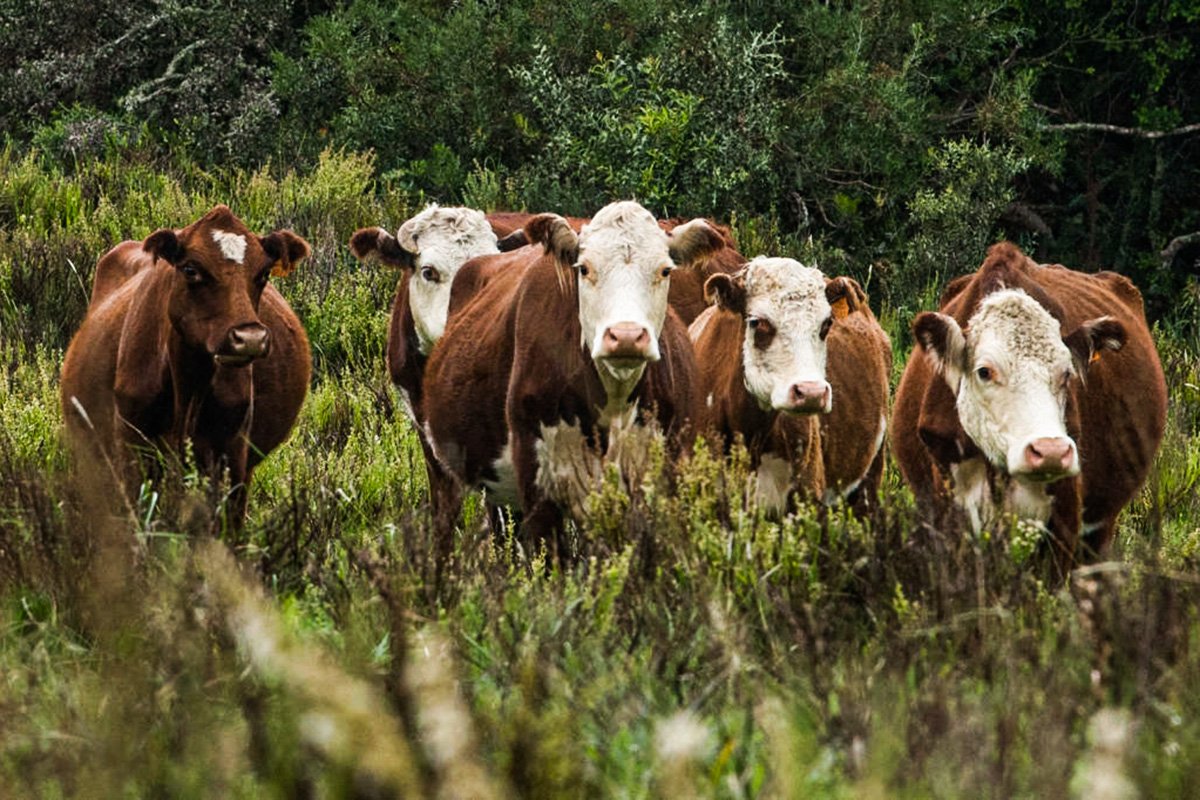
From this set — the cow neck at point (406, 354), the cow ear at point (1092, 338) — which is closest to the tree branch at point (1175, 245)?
the cow neck at point (406, 354)

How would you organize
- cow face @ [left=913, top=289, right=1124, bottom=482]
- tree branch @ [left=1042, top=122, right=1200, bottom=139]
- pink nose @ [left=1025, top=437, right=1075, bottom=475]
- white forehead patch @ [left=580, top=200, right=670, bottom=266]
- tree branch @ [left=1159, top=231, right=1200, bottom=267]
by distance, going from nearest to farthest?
pink nose @ [left=1025, top=437, right=1075, bottom=475] → cow face @ [left=913, top=289, right=1124, bottom=482] → white forehead patch @ [left=580, top=200, right=670, bottom=266] → tree branch @ [left=1042, top=122, right=1200, bottom=139] → tree branch @ [left=1159, top=231, right=1200, bottom=267]

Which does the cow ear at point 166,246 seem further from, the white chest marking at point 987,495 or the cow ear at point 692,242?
the white chest marking at point 987,495

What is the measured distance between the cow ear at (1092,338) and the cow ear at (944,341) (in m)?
0.39

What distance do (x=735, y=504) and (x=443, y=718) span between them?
3.04 m

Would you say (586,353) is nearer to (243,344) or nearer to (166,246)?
(243,344)

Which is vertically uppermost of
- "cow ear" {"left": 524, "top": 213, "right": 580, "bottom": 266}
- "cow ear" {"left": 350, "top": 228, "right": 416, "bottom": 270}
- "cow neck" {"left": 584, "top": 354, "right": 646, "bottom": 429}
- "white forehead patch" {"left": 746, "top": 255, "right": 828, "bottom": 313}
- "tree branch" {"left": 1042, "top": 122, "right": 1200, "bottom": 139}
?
"cow ear" {"left": 524, "top": 213, "right": 580, "bottom": 266}

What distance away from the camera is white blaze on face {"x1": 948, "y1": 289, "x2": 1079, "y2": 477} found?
19.3ft

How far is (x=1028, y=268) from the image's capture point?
266 inches

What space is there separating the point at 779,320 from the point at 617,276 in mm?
812

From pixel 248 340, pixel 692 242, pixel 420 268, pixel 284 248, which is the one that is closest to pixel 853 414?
pixel 692 242

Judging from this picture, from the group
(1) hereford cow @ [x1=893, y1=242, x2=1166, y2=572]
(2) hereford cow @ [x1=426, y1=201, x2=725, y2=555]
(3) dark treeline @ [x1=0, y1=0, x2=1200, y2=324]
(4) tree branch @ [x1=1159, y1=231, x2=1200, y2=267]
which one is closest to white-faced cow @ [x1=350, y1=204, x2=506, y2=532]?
(2) hereford cow @ [x1=426, y1=201, x2=725, y2=555]

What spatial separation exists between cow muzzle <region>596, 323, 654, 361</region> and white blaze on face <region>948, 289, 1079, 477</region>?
4.19 feet

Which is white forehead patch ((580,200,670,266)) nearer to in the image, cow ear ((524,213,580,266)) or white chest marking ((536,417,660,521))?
cow ear ((524,213,580,266))

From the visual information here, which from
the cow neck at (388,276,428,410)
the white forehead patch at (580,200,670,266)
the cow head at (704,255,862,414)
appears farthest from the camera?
the cow neck at (388,276,428,410)
